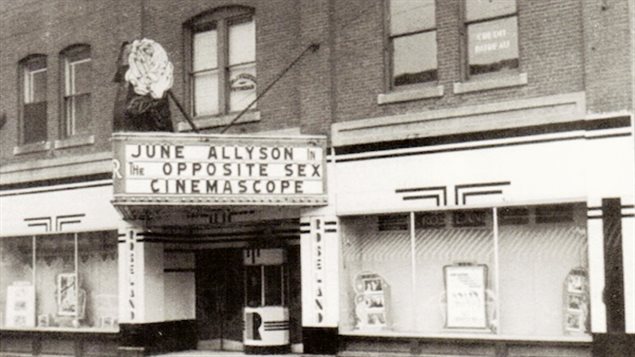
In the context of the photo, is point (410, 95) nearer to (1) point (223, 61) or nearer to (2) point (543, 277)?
(2) point (543, 277)

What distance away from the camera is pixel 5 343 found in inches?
→ 945

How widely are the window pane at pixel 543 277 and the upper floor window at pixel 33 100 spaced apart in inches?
475

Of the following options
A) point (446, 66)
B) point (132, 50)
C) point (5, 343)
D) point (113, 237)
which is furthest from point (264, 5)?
point (5, 343)

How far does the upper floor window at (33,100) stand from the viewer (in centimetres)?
2386

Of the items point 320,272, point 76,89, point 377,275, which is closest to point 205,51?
point 76,89

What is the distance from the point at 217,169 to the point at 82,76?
6355 millimetres

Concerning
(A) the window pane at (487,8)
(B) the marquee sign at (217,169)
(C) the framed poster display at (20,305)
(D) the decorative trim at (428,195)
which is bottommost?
(C) the framed poster display at (20,305)

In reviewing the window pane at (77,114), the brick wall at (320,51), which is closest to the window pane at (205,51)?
the brick wall at (320,51)

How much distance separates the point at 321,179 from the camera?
1867 centimetres

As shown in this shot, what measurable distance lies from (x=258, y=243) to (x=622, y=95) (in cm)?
834

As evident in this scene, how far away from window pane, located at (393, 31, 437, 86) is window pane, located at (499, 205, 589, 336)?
314 centimetres

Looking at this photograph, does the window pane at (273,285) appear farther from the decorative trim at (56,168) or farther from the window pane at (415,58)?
the window pane at (415,58)

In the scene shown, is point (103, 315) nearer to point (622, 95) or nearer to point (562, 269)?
point (562, 269)

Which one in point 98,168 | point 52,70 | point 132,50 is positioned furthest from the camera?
point 52,70
